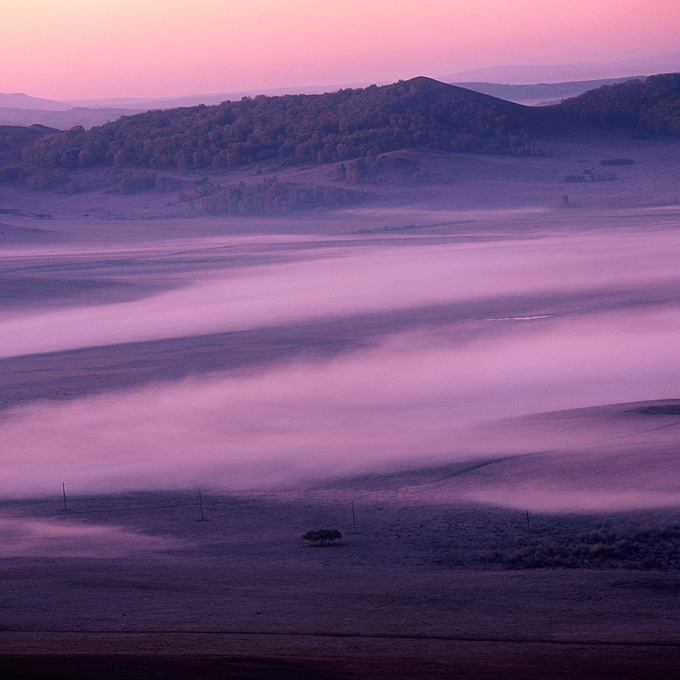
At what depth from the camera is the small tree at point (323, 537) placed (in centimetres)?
1141

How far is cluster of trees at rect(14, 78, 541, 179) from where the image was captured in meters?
70.8

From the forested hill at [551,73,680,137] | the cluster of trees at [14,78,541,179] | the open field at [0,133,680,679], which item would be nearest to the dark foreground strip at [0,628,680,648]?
the open field at [0,133,680,679]

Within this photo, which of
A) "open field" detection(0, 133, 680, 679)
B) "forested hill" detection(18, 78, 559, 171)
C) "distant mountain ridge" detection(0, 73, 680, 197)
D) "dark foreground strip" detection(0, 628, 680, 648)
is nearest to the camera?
"dark foreground strip" detection(0, 628, 680, 648)

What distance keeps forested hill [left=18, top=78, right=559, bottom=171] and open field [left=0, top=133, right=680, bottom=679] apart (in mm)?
34890

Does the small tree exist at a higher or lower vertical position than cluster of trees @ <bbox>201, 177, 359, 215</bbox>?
lower

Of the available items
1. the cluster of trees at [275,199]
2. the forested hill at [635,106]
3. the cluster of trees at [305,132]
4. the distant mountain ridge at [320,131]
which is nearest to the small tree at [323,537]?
the cluster of trees at [275,199]

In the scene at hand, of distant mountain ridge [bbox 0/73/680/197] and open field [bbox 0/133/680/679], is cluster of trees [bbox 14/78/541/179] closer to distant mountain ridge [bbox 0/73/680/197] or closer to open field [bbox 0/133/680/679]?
distant mountain ridge [bbox 0/73/680/197]

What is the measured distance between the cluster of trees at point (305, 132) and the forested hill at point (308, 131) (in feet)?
0.23

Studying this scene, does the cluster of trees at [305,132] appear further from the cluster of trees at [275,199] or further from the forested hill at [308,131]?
the cluster of trees at [275,199]

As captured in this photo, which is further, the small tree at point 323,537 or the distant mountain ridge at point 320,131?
the distant mountain ridge at point 320,131

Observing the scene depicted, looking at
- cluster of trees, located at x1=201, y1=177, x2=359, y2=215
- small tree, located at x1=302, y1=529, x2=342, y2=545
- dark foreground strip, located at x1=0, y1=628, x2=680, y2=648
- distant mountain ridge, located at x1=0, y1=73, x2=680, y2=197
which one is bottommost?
small tree, located at x1=302, y1=529, x2=342, y2=545

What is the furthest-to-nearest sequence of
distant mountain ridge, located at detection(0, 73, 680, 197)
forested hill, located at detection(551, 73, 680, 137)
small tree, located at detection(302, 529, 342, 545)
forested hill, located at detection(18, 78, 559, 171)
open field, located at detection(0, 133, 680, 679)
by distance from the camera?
forested hill, located at detection(551, 73, 680, 137) → forested hill, located at detection(18, 78, 559, 171) → distant mountain ridge, located at detection(0, 73, 680, 197) → small tree, located at detection(302, 529, 342, 545) → open field, located at detection(0, 133, 680, 679)

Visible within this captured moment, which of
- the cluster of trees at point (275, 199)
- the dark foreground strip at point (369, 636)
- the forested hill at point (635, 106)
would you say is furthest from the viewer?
the forested hill at point (635, 106)

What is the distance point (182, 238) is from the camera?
49844 millimetres
